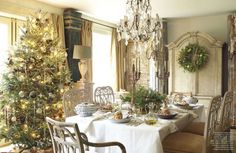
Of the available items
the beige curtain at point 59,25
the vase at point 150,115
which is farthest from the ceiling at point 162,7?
the vase at point 150,115

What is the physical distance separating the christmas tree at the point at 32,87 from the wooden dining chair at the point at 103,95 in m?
0.65

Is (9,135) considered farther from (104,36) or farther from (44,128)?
(104,36)

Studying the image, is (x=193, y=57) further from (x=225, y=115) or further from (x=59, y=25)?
(x=225, y=115)

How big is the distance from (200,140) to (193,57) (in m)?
3.46

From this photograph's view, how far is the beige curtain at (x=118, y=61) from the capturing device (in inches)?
294

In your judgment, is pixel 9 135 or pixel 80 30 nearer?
pixel 9 135

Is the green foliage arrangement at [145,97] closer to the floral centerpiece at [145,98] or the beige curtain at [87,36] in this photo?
the floral centerpiece at [145,98]

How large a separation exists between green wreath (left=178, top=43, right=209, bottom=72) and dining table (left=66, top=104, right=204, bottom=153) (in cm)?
325

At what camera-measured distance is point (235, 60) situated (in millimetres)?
5707

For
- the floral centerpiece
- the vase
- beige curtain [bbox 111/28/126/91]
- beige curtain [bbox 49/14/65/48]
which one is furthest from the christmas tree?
beige curtain [bbox 111/28/126/91]

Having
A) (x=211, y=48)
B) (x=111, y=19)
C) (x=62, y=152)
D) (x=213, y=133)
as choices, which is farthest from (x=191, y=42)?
(x=62, y=152)

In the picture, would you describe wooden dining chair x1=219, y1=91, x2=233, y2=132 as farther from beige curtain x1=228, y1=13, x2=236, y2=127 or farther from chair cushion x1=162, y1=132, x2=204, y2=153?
beige curtain x1=228, y1=13, x2=236, y2=127

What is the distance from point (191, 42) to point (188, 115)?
3.38m

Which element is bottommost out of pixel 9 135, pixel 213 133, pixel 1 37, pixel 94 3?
pixel 9 135
